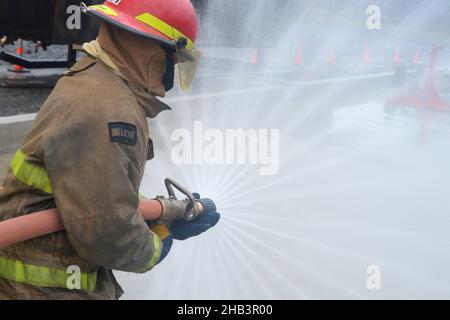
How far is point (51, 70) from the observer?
28.3 feet

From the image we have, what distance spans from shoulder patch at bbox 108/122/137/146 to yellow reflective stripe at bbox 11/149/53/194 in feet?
0.76

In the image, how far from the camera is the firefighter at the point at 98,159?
1.52m

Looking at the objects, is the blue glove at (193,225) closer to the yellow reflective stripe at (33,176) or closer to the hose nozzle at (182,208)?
the hose nozzle at (182,208)

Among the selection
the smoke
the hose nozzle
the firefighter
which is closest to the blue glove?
the hose nozzle

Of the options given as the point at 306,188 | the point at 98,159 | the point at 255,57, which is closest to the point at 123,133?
the point at 98,159

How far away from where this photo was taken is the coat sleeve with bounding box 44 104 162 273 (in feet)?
4.98

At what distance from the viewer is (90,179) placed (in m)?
1.52

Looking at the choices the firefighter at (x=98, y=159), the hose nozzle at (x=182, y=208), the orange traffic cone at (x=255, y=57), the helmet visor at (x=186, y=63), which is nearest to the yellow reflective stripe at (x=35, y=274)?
the firefighter at (x=98, y=159)

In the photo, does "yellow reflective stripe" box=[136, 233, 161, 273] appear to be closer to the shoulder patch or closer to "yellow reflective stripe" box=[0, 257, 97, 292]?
"yellow reflective stripe" box=[0, 257, 97, 292]

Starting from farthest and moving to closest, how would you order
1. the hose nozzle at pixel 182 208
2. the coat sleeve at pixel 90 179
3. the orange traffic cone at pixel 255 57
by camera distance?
the orange traffic cone at pixel 255 57
the hose nozzle at pixel 182 208
the coat sleeve at pixel 90 179

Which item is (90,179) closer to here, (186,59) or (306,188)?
(186,59)

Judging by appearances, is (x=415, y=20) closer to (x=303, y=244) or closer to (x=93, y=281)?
(x=303, y=244)

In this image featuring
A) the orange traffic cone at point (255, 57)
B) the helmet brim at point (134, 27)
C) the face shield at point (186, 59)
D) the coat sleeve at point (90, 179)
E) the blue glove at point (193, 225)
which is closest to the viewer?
the coat sleeve at point (90, 179)
